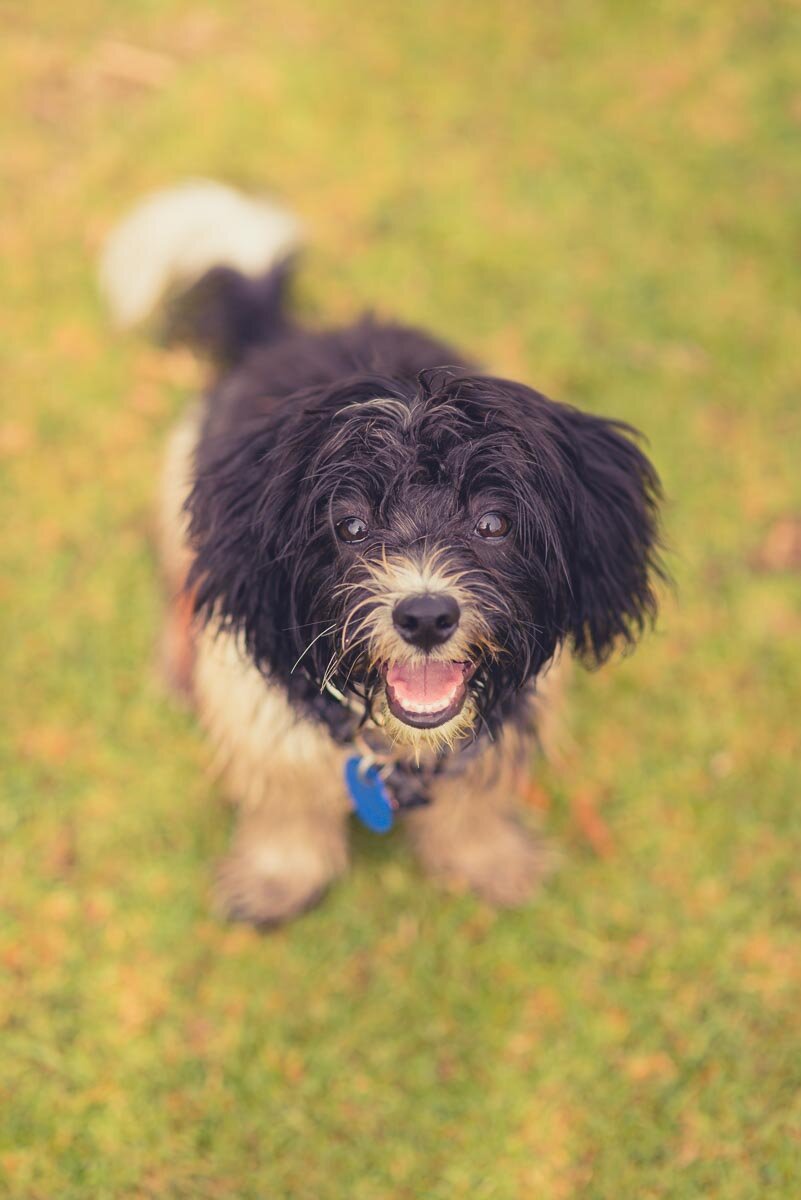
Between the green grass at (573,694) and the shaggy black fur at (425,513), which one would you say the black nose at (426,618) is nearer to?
the shaggy black fur at (425,513)

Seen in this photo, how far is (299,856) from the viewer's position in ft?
9.50

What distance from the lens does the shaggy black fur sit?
1.98 m

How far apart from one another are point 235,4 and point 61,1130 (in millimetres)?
5355

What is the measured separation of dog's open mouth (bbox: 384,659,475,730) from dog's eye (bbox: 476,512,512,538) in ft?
0.88

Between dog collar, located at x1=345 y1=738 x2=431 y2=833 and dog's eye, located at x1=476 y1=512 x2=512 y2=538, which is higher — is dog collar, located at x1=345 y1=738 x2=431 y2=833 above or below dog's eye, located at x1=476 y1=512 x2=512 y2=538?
below

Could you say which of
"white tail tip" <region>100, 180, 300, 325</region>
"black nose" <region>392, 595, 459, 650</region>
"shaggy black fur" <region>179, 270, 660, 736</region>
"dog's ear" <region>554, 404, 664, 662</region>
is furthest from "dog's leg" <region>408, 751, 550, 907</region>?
"white tail tip" <region>100, 180, 300, 325</region>

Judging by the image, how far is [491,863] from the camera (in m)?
3.00

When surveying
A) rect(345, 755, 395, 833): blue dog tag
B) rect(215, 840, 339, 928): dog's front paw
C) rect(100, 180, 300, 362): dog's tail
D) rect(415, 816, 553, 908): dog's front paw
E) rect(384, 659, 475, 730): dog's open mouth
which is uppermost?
rect(100, 180, 300, 362): dog's tail

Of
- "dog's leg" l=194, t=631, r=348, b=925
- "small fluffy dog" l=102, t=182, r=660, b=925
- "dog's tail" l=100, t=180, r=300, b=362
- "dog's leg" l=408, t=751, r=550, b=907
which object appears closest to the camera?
"small fluffy dog" l=102, t=182, r=660, b=925

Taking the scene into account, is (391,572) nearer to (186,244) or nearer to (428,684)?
(428,684)

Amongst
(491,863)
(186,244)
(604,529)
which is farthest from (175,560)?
(604,529)

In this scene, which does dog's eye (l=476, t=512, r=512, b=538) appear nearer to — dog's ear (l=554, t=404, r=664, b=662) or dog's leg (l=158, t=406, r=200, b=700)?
dog's ear (l=554, t=404, r=664, b=662)

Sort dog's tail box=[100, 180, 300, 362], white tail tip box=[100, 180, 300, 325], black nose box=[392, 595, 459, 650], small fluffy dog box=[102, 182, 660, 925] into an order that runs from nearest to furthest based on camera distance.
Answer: black nose box=[392, 595, 459, 650], small fluffy dog box=[102, 182, 660, 925], dog's tail box=[100, 180, 300, 362], white tail tip box=[100, 180, 300, 325]

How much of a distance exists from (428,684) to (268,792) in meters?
0.82
